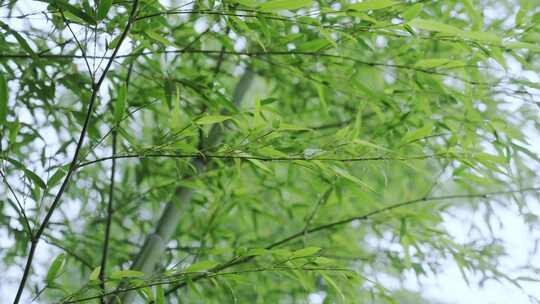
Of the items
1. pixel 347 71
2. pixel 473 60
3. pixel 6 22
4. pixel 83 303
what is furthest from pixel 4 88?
pixel 473 60

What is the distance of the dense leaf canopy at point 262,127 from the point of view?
896 mm

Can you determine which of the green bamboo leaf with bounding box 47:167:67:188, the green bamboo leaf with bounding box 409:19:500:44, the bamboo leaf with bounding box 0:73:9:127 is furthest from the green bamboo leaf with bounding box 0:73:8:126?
the green bamboo leaf with bounding box 409:19:500:44

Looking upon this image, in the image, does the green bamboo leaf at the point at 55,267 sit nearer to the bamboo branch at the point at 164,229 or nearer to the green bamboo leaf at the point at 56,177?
the green bamboo leaf at the point at 56,177

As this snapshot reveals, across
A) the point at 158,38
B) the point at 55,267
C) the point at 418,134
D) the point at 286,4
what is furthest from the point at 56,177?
the point at 418,134

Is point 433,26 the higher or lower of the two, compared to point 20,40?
lower

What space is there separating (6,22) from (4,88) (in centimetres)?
21

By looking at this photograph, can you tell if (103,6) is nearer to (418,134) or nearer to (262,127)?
(262,127)

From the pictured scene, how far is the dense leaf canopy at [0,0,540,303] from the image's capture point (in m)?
0.90

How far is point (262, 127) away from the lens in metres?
0.89

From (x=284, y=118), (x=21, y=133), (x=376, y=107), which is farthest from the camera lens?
(x=284, y=118)

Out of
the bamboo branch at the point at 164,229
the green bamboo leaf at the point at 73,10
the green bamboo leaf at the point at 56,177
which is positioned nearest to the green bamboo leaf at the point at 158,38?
the green bamboo leaf at the point at 73,10

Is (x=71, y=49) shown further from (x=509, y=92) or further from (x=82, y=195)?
(x=509, y=92)

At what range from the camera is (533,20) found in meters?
1.08

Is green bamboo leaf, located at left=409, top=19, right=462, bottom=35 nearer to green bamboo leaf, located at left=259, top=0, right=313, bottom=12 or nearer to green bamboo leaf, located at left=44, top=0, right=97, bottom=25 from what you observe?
green bamboo leaf, located at left=259, top=0, right=313, bottom=12
